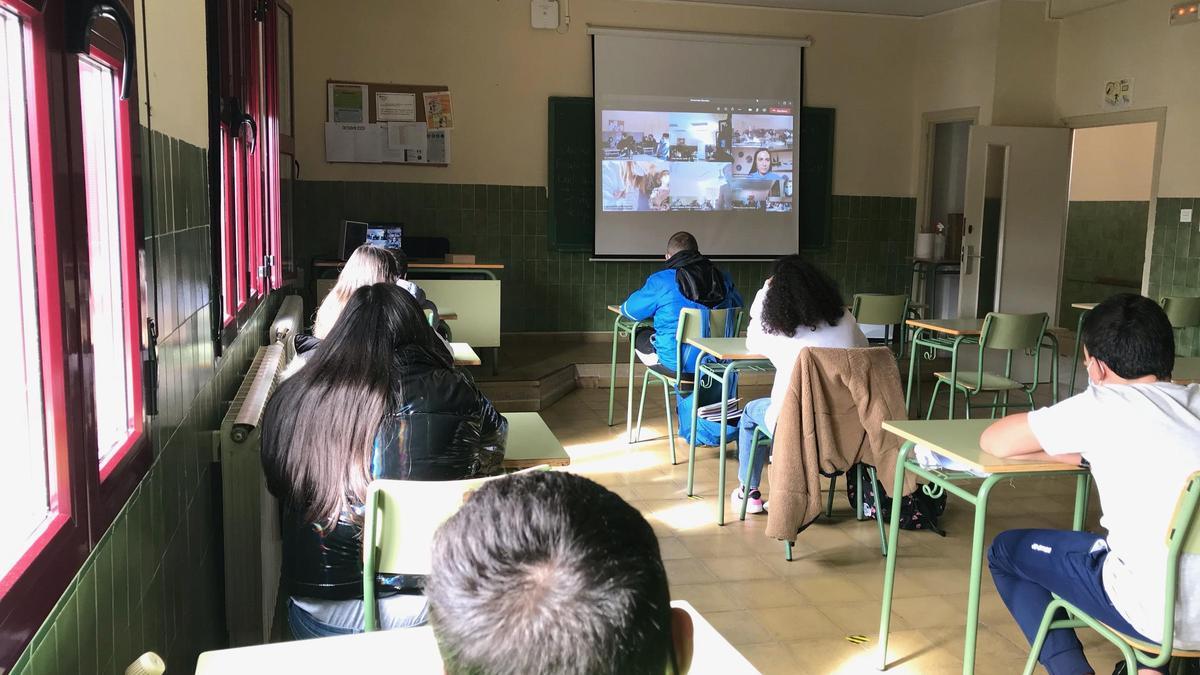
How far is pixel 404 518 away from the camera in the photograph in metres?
1.85

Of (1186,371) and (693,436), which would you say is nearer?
(1186,371)

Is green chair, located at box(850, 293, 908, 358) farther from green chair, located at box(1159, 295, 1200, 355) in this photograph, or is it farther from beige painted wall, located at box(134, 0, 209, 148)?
beige painted wall, located at box(134, 0, 209, 148)

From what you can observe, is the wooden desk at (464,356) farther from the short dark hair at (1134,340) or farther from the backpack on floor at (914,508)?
the short dark hair at (1134,340)

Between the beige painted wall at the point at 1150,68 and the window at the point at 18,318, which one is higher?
the beige painted wall at the point at 1150,68

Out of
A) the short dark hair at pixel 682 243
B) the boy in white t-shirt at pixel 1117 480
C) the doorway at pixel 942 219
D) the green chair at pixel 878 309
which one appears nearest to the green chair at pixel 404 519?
the boy in white t-shirt at pixel 1117 480

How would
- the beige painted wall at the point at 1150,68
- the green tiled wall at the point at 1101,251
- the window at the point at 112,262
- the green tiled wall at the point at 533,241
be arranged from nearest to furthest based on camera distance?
the window at the point at 112,262 → the beige painted wall at the point at 1150,68 → the green tiled wall at the point at 533,241 → the green tiled wall at the point at 1101,251

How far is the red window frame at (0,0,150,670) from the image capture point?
3.75ft

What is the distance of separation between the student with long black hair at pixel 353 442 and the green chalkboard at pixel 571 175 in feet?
20.1

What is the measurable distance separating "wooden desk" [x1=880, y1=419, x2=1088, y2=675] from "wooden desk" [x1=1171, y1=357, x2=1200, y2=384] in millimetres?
1403

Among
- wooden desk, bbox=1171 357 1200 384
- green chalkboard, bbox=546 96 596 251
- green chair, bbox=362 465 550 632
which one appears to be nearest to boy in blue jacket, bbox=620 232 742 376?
wooden desk, bbox=1171 357 1200 384

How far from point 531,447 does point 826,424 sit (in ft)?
4.25

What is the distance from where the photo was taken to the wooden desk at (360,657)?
1.32 metres

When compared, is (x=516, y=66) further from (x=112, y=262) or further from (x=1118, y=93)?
(x=112, y=262)

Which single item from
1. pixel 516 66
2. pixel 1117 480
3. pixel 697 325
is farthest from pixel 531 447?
pixel 516 66
